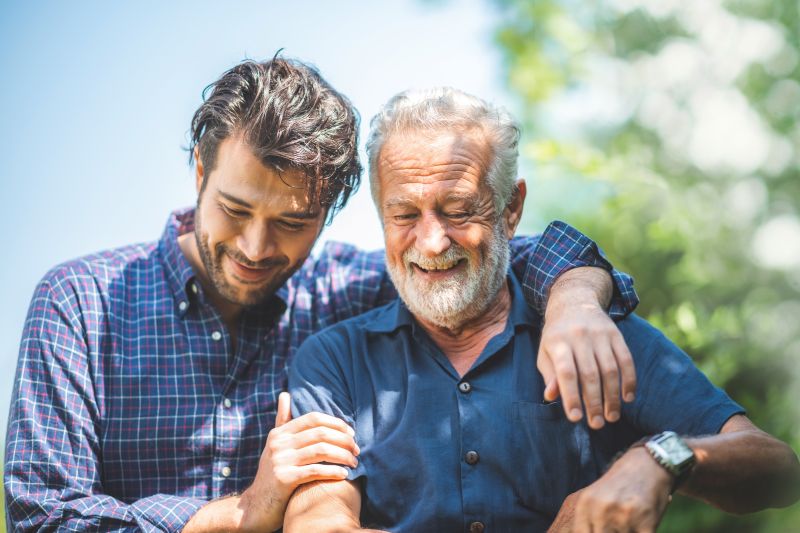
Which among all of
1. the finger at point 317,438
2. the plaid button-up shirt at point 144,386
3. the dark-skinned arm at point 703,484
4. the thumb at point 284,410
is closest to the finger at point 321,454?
the finger at point 317,438

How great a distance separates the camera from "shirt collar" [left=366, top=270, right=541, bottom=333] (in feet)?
8.93

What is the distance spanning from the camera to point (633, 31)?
14.2 ft

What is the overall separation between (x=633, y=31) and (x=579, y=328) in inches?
108

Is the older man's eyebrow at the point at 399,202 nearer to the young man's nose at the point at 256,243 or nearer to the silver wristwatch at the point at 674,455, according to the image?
the young man's nose at the point at 256,243

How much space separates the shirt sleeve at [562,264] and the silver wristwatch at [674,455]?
0.60m

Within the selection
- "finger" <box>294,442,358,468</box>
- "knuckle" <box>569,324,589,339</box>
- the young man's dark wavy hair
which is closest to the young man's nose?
the young man's dark wavy hair

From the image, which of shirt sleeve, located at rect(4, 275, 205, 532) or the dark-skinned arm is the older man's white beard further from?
shirt sleeve, located at rect(4, 275, 205, 532)

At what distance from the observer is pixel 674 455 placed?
6.59 feet

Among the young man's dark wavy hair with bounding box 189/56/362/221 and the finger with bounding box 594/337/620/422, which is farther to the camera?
the young man's dark wavy hair with bounding box 189/56/362/221

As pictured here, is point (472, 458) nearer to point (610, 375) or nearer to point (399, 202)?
point (610, 375)

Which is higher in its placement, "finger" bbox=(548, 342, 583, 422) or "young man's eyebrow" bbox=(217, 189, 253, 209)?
"young man's eyebrow" bbox=(217, 189, 253, 209)

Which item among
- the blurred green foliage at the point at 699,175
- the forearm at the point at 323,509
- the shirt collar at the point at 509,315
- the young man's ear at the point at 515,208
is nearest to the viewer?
the forearm at the point at 323,509

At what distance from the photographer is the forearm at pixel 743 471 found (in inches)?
83.6

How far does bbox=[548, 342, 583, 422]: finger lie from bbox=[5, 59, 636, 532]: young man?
0.34m
